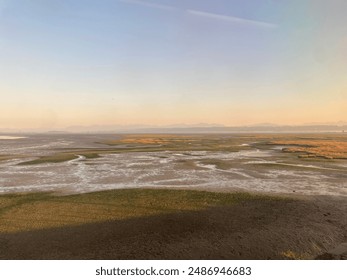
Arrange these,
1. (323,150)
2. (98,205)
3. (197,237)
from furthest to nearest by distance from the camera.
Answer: (323,150) < (98,205) < (197,237)

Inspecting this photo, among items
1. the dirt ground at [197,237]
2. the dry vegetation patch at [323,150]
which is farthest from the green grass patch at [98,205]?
the dry vegetation patch at [323,150]

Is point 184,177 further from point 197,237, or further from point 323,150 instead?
point 323,150

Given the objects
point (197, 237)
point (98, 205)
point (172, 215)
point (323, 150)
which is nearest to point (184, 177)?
point (98, 205)

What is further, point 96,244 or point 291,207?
point 291,207

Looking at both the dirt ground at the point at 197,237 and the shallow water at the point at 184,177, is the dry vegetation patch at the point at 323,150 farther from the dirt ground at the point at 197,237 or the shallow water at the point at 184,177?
the dirt ground at the point at 197,237

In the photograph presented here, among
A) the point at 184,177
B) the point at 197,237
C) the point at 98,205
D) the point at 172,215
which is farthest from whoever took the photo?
the point at 184,177

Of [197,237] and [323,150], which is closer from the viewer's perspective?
[197,237]
